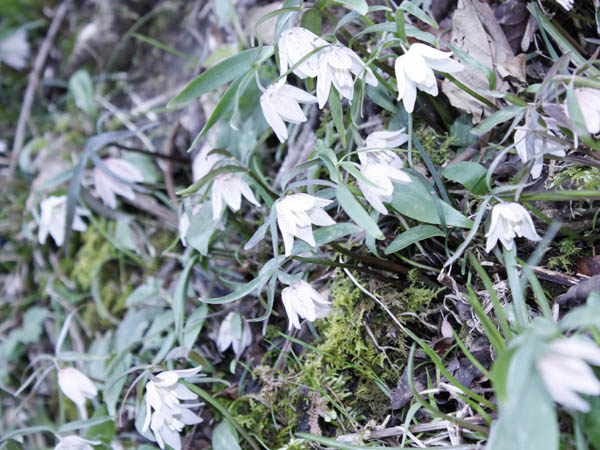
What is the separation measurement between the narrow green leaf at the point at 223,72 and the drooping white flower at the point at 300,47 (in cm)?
5

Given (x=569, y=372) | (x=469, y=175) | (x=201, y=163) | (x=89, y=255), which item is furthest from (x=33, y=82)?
(x=569, y=372)

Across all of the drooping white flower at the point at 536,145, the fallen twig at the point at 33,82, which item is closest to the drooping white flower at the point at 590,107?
the drooping white flower at the point at 536,145

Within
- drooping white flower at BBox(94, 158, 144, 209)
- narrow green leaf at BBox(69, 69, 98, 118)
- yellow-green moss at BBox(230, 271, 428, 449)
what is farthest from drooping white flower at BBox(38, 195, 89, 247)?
yellow-green moss at BBox(230, 271, 428, 449)

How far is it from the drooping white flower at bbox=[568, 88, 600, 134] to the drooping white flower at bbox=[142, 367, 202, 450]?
0.86 m

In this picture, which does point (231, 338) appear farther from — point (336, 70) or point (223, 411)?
point (336, 70)

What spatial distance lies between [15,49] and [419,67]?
6.62 feet

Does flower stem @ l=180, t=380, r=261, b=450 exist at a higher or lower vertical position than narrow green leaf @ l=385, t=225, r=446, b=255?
lower

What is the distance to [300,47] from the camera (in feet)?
2.87

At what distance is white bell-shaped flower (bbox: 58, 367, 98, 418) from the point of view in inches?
45.9

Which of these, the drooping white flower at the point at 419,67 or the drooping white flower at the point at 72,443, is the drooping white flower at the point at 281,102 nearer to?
the drooping white flower at the point at 419,67

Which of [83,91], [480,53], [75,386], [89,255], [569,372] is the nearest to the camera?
[569,372]

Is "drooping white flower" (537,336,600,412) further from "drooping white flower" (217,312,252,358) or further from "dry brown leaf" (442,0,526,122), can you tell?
"drooping white flower" (217,312,252,358)

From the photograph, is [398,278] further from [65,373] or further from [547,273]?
[65,373]

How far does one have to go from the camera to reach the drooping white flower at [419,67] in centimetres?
85
